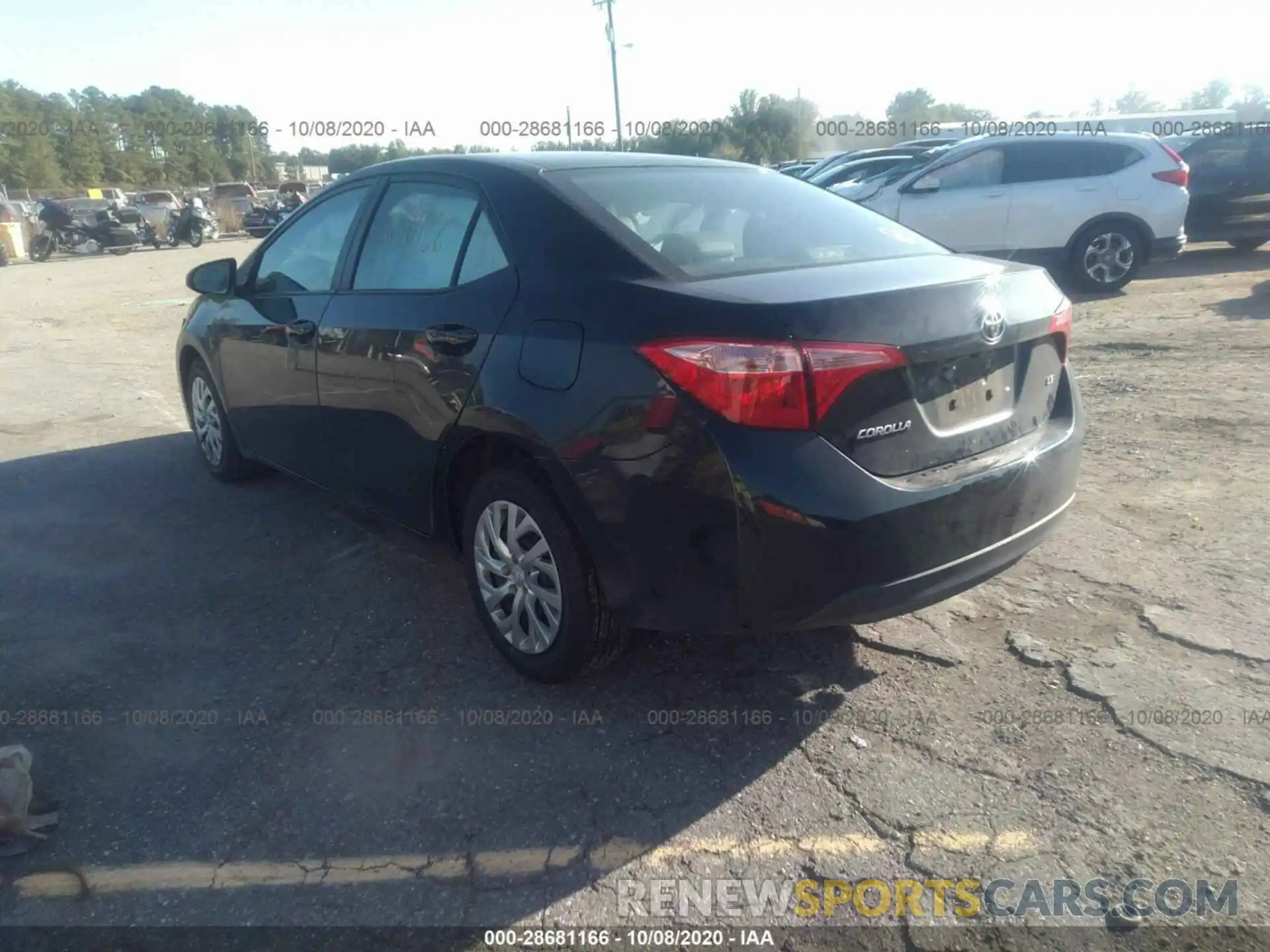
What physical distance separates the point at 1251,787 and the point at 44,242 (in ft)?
96.0

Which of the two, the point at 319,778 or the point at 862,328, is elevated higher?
the point at 862,328

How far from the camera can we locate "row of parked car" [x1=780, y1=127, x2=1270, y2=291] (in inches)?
403

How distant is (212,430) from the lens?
5.42 meters

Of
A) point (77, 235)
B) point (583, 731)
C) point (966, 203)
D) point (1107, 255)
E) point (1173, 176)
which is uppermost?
point (77, 235)

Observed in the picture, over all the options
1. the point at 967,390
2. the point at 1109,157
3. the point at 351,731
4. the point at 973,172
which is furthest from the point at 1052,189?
the point at 351,731

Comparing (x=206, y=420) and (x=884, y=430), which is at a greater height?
(x=884, y=430)

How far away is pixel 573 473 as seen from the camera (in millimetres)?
2777

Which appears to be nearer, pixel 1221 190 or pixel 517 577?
pixel 517 577

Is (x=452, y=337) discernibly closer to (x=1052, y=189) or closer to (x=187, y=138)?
(x=1052, y=189)

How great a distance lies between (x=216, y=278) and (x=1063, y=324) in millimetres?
3858

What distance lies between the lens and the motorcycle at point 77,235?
25.3 meters

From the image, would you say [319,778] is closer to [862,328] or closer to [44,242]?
[862,328]

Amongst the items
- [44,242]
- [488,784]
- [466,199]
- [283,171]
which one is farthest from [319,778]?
[283,171]

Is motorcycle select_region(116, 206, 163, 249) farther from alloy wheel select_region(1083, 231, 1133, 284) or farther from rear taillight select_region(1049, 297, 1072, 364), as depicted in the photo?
rear taillight select_region(1049, 297, 1072, 364)
